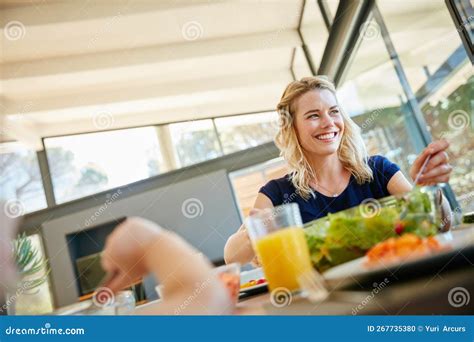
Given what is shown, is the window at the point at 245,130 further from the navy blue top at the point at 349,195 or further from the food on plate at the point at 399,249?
the food on plate at the point at 399,249

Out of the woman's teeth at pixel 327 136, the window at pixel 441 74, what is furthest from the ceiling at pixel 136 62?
the woman's teeth at pixel 327 136

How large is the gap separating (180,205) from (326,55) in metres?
1.15

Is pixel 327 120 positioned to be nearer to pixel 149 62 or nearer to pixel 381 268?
pixel 381 268

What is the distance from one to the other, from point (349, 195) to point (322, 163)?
14 cm

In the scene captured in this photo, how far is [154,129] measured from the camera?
2262 mm

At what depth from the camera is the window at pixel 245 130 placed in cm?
222

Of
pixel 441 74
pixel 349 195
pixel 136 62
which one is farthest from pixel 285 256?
pixel 136 62

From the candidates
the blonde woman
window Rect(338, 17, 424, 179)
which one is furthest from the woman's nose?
window Rect(338, 17, 424, 179)

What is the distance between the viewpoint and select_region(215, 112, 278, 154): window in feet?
7.30

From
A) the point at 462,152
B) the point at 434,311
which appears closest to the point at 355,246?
the point at 434,311

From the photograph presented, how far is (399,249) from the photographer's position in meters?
0.54

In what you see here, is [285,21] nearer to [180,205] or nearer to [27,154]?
[180,205]

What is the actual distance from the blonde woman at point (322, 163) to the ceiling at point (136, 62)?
0.95 metres

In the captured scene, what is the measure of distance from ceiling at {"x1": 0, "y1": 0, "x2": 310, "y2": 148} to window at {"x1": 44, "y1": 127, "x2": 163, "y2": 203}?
0.06m
